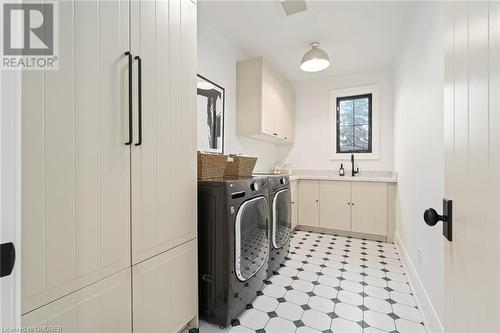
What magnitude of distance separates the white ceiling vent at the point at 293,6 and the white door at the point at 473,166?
163 cm

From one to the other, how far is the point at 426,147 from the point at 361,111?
2358 mm

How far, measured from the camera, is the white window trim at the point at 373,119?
3.65 meters

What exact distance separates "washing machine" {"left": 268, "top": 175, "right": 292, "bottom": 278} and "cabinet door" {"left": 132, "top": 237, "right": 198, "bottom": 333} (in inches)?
35.2

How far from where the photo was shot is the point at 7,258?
50cm

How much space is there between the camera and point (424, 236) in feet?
5.51

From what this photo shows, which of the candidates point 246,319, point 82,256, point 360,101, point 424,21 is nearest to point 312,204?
point 360,101

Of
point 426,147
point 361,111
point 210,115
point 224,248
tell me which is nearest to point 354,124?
point 361,111

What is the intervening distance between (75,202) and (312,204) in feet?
10.7

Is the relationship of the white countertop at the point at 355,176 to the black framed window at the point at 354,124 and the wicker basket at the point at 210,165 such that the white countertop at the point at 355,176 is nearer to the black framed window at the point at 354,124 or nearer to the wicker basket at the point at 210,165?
the black framed window at the point at 354,124

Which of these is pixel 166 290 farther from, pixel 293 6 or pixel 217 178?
pixel 293 6

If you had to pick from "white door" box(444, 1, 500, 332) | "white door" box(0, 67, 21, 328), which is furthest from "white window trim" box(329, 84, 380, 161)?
"white door" box(0, 67, 21, 328)

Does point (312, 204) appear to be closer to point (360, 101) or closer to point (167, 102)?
point (360, 101)

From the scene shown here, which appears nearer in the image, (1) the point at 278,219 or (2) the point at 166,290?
(2) the point at 166,290

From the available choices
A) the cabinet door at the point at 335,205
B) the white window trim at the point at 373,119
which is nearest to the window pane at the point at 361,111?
the white window trim at the point at 373,119
